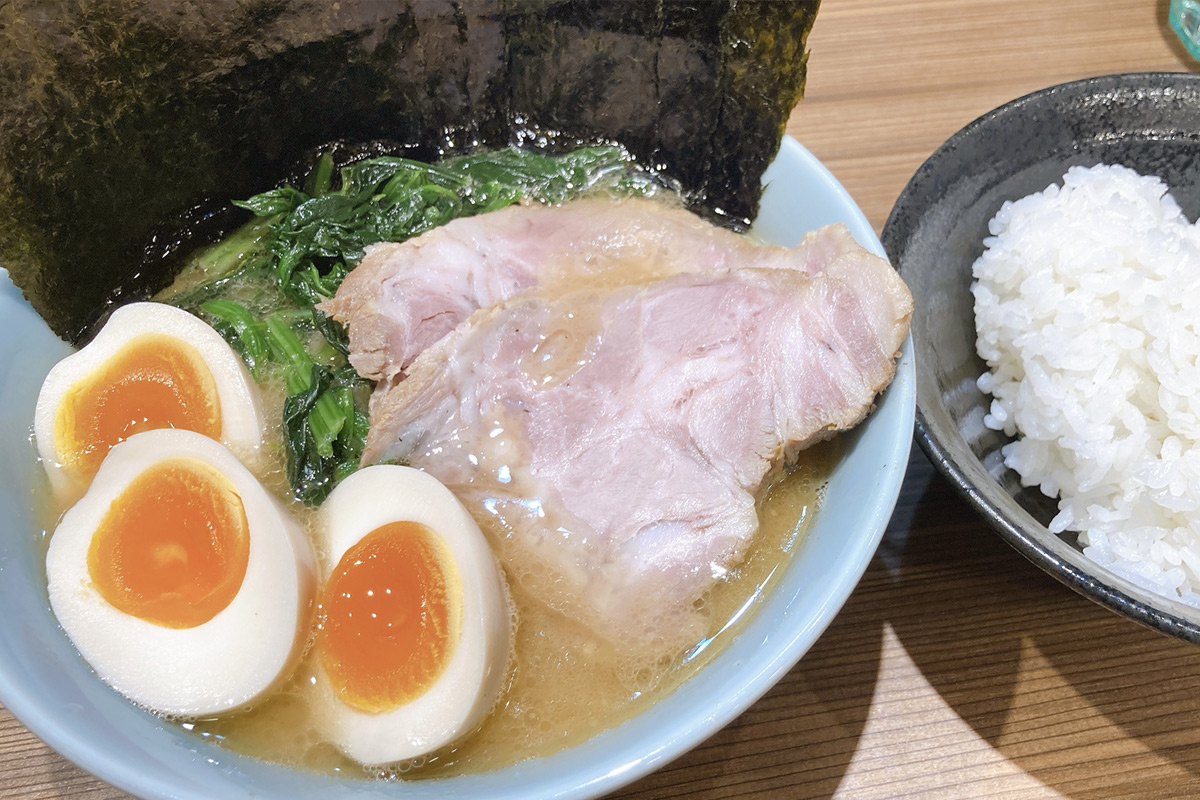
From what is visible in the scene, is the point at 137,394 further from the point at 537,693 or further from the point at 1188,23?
the point at 1188,23

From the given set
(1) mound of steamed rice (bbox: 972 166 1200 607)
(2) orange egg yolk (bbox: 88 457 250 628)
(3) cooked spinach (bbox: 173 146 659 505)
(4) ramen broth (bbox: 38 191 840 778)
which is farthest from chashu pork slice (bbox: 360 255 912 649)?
(1) mound of steamed rice (bbox: 972 166 1200 607)

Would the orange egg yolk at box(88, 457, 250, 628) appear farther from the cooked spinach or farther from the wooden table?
the wooden table

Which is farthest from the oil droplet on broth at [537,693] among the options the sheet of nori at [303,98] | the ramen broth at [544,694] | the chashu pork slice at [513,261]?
the sheet of nori at [303,98]

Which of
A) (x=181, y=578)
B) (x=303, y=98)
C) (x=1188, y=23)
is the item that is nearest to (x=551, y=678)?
(x=181, y=578)

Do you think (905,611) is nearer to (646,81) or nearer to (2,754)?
(646,81)

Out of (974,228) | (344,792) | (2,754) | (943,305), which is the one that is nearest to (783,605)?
(344,792)

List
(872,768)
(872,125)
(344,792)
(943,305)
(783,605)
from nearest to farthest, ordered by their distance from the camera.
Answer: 1. (344,792)
2. (783,605)
3. (872,768)
4. (943,305)
5. (872,125)

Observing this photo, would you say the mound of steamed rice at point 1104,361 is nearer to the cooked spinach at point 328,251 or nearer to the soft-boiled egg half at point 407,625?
the cooked spinach at point 328,251
